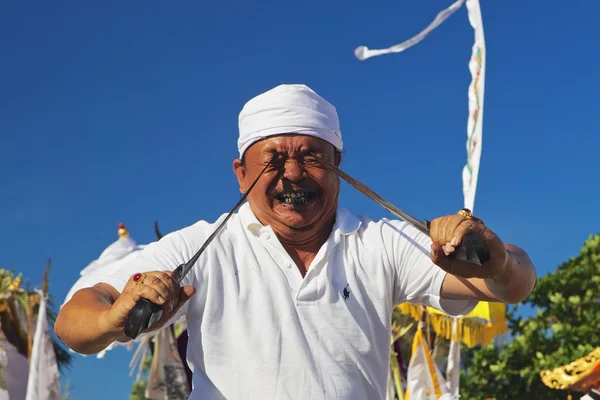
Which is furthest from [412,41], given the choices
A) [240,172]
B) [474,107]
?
[240,172]

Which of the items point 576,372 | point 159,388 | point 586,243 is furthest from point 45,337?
point 586,243

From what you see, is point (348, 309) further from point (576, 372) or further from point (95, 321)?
point (576, 372)

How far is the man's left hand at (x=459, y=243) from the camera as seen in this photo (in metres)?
2.33

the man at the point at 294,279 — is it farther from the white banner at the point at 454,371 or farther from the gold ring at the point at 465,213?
the white banner at the point at 454,371

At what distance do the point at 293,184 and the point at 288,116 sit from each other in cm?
23

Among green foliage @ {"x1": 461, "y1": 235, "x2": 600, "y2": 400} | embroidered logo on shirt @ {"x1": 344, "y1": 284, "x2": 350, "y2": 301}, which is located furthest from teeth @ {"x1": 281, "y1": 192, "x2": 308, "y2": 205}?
green foliage @ {"x1": 461, "y1": 235, "x2": 600, "y2": 400}

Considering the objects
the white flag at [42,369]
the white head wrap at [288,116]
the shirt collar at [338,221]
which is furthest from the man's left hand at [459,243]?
the white flag at [42,369]

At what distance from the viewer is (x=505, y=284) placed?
2.67 meters

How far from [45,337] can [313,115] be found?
9.08 meters

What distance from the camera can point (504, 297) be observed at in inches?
108

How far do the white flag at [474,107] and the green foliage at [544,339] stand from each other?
6.79 metres

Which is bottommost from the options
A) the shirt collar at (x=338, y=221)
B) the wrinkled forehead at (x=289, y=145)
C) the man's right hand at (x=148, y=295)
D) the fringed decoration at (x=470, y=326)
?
the man's right hand at (x=148, y=295)

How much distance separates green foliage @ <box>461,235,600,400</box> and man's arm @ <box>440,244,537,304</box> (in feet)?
40.6

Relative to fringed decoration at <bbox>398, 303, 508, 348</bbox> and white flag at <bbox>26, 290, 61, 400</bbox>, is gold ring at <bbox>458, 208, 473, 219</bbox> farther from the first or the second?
fringed decoration at <bbox>398, 303, 508, 348</bbox>
